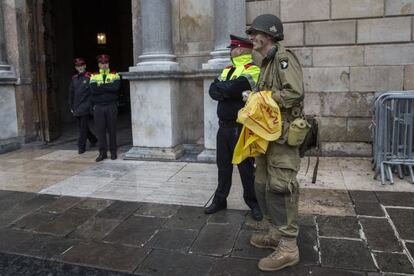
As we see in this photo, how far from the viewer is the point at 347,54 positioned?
712cm

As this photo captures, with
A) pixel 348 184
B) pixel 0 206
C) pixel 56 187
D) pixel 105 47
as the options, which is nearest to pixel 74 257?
pixel 0 206

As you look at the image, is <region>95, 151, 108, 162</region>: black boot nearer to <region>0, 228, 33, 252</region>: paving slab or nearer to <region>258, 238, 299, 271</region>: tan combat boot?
<region>0, 228, 33, 252</region>: paving slab

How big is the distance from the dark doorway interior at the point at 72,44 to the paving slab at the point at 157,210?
5.54 meters

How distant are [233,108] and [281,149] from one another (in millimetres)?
1134

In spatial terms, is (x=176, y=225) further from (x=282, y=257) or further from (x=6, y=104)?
(x=6, y=104)

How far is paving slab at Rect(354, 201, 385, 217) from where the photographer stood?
4.56m

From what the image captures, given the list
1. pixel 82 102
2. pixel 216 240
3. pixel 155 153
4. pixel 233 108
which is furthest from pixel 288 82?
pixel 82 102

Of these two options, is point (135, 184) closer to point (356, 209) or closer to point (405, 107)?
point (356, 209)

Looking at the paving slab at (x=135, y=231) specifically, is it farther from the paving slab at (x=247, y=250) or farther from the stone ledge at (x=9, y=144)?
the stone ledge at (x=9, y=144)

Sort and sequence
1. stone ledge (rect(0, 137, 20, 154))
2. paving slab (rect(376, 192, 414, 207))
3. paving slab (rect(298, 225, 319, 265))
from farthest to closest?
1. stone ledge (rect(0, 137, 20, 154))
2. paving slab (rect(376, 192, 414, 207))
3. paving slab (rect(298, 225, 319, 265))

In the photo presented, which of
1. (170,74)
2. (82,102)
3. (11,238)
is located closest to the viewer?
(11,238)

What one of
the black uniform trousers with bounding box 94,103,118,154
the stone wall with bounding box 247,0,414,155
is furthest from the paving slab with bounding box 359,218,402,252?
the black uniform trousers with bounding box 94,103,118,154

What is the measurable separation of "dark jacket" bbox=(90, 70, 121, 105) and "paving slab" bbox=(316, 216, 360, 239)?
4640 mm

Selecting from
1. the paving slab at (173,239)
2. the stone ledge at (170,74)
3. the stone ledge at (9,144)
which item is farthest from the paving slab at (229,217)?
the stone ledge at (9,144)
